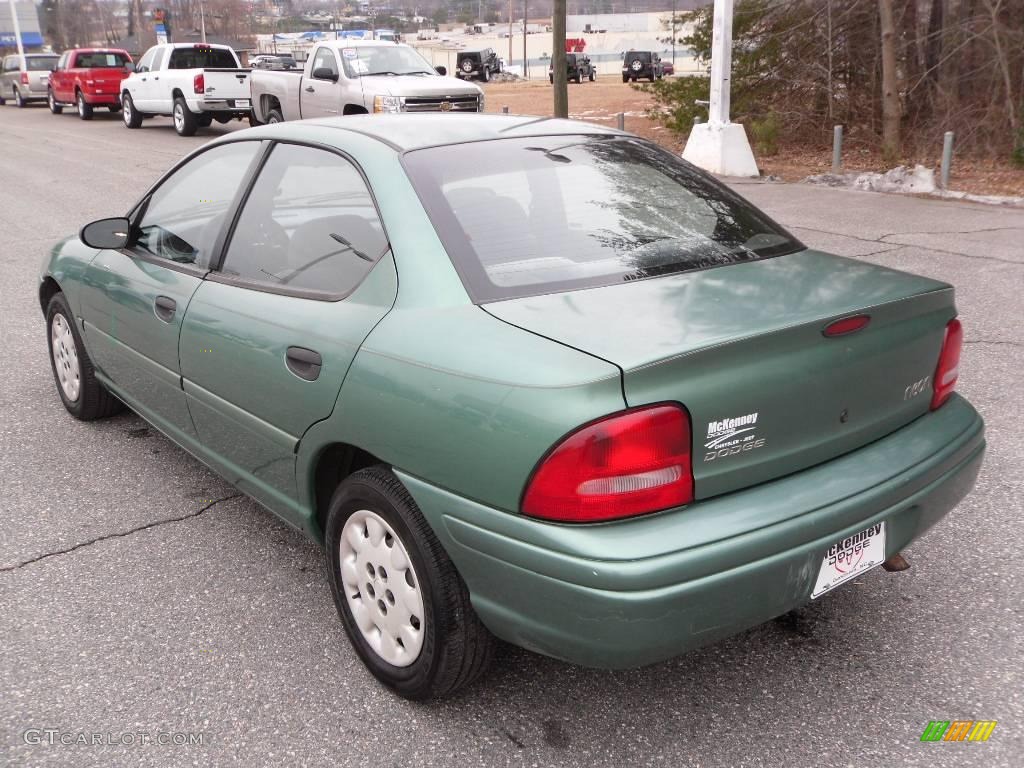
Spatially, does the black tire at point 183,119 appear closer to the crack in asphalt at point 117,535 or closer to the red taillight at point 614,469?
the crack in asphalt at point 117,535

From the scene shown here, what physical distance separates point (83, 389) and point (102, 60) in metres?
25.4

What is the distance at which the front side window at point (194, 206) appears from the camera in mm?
3617

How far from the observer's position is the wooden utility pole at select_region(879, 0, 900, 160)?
529 inches

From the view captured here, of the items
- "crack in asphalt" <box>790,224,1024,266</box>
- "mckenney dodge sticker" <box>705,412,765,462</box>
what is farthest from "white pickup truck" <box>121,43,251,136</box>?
"mckenney dodge sticker" <box>705,412,765,462</box>

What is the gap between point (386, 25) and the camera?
137000mm

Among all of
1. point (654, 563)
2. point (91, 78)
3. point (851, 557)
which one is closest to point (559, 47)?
point (91, 78)

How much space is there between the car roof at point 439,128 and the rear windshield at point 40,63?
34.9 metres

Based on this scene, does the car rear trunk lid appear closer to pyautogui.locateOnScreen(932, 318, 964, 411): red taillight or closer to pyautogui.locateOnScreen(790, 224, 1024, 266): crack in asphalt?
pyautogui.locateOnScreen(932, 318, 964, 411): red taillight

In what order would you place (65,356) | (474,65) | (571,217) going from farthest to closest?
(474,65) → (65,356) → (571,217)

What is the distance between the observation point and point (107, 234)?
159 inches

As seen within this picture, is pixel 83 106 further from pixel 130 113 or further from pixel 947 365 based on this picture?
pixel 947 365

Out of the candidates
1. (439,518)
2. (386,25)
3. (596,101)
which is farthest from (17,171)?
(386,25)

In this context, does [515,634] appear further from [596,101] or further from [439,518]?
[596,101]

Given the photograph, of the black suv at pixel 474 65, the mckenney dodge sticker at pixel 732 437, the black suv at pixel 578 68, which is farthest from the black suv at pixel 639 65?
the mckenney dodge sticker at pixel 732 437
